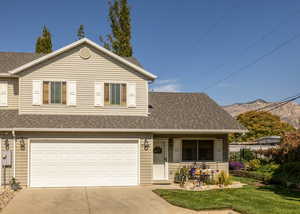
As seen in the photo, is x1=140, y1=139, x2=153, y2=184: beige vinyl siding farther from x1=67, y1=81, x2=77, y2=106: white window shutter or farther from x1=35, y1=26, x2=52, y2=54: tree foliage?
x1=35, y1=26, x2=52, y2=54: tree foliage

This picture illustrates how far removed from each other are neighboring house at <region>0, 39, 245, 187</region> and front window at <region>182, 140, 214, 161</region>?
0.18ft

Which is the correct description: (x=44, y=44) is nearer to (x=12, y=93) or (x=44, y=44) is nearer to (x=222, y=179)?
(x=12, y=93)

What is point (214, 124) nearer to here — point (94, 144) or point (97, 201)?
point (94, 144)

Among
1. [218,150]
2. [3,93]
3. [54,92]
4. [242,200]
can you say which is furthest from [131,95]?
[242,200]

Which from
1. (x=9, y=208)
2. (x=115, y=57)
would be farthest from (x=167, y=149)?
(x=9, y=208)

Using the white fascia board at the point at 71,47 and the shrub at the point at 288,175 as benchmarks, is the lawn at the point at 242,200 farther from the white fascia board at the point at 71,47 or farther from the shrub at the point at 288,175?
the white fascia board at the point at 71,47

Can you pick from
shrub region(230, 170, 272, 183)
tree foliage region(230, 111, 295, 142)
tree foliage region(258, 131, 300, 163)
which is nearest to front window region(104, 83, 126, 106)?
shrub region(230, 170, 272, 183)

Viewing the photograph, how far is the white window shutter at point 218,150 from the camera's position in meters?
18.3

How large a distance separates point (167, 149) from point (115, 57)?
5.49 m

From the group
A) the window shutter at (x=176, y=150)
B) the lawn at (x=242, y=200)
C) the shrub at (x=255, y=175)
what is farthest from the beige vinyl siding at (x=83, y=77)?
the shrub at (x=255, y=175)

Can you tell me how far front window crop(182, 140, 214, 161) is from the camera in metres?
18.0

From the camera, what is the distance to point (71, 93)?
1666 centimetres

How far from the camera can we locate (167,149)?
58.3 feet

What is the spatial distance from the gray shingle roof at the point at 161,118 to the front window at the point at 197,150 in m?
1.20
